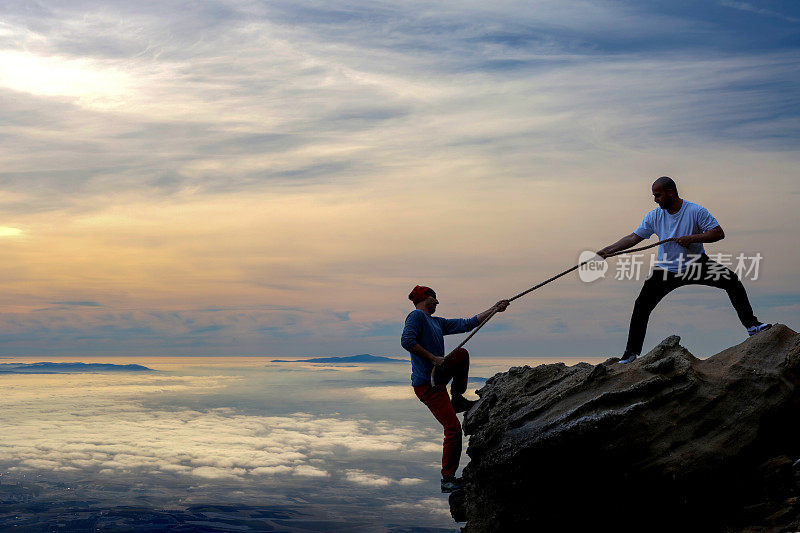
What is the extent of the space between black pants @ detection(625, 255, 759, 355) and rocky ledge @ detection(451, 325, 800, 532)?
57 cm

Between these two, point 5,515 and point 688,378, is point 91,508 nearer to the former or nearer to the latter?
point 5,515

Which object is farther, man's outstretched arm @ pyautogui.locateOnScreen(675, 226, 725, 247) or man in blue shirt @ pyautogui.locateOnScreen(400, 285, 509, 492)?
man in blue shirt @ pyautogui.locateOnScreen(400, 285, 509, 492)

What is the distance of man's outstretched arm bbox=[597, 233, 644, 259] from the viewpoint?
38.5ft

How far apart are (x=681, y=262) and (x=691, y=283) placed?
50 cm

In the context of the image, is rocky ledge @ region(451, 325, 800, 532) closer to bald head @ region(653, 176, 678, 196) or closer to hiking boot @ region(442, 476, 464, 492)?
hiking boot @ region(442, 476, 464, 492)

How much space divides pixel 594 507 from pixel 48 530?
350 feet

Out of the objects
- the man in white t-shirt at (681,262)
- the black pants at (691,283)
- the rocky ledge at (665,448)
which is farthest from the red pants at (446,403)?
the black pants at (691,283)

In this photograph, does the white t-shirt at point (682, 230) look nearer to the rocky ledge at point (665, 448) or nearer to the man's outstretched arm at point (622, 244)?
the man's outstretched arm at point (622, 244)

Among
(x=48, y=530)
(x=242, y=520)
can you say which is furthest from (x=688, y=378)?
(x=242, y=520)

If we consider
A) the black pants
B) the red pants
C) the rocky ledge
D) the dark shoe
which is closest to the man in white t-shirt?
the black pants

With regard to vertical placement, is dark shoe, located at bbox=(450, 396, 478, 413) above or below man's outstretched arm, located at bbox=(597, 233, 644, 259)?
below

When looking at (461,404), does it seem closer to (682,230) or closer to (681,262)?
(681,262)

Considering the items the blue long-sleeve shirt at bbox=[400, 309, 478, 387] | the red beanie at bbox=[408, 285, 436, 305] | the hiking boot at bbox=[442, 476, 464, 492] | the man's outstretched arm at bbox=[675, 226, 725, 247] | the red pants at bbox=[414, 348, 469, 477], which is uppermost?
the man's outstretched arm at bbox=[675, 226, 725, 247]

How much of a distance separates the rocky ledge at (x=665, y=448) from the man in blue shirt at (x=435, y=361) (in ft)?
3.85
